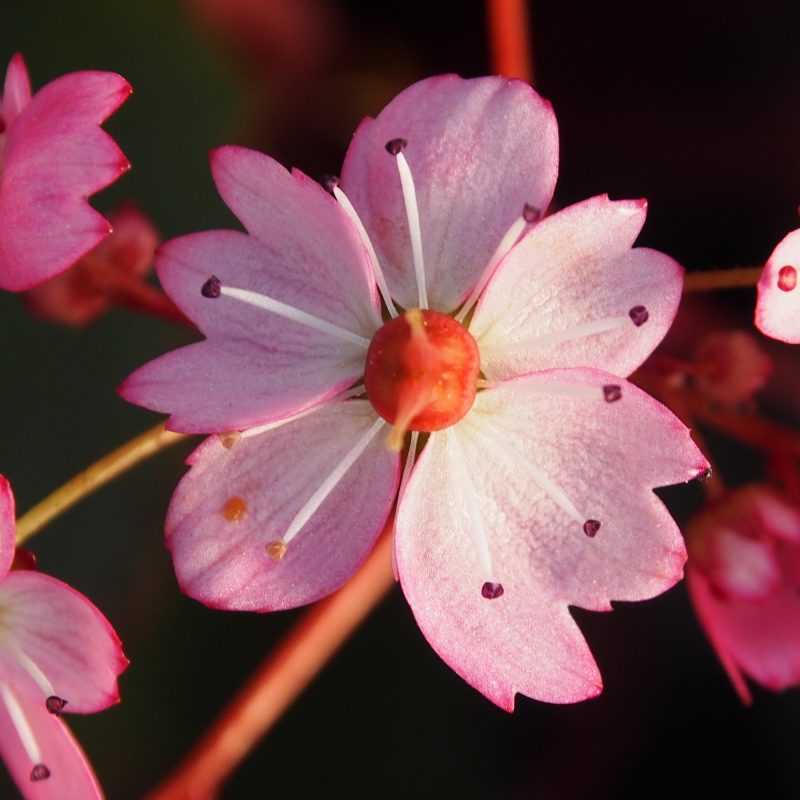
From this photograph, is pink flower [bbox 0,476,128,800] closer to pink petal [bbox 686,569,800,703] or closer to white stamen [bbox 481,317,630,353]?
white stamen [bbox 481,317,630,353]

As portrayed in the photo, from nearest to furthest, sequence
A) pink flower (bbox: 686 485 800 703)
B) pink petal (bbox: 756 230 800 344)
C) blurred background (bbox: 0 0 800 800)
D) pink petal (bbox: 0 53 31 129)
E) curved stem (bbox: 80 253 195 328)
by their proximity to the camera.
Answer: pink petal (bbox: 756 230 800 344)
pink petal (bbox: 0 53 31 129)
pink flower (bbox: 686 485 800 703)
curved stem (bbox: 80 253 195 328)
blurred background (bbox: 0 0 800 800)

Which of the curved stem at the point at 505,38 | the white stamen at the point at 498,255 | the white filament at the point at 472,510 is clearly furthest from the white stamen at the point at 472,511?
the curved stem at the point at 505,38

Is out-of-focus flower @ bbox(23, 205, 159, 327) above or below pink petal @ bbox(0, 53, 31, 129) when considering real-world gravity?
below

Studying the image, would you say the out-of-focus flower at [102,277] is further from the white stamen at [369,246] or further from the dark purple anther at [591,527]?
the dark purple anther at [591,527]

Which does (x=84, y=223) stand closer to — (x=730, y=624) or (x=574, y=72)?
(x=730, y=624)

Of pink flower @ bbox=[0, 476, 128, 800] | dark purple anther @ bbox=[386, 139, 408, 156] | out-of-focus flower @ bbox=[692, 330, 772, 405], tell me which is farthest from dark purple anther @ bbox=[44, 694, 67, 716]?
out-of-focus flower @ bbox=[692, 330, 772, 405]

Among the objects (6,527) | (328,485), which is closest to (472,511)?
(328,485)
